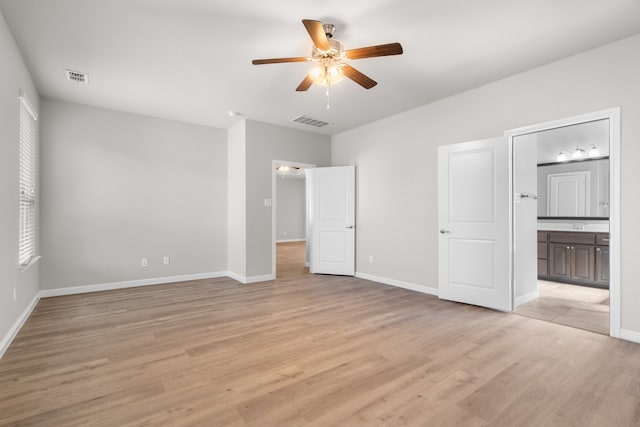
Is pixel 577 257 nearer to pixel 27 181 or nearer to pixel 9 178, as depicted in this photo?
pixel 9 178

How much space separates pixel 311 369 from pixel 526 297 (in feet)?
10.9

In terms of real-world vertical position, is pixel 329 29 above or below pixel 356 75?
above

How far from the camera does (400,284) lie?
488 cm

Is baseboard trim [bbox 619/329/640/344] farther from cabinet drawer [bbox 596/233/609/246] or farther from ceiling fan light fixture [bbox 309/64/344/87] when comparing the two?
ceiling fan light fixture [bbox 309/64/344/87]

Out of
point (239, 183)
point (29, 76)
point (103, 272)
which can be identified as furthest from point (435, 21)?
point (103, 272)

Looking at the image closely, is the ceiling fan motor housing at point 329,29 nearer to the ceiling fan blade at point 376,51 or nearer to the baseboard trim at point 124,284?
the ceiling fan blade at point 376,51

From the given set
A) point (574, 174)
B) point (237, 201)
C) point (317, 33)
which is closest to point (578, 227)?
point (574, 174)

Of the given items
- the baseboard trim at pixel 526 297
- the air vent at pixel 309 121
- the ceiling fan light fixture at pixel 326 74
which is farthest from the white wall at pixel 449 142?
the ceiling fan light fixture at pixel 326 74

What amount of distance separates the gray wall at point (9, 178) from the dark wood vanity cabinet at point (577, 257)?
710 centimetres

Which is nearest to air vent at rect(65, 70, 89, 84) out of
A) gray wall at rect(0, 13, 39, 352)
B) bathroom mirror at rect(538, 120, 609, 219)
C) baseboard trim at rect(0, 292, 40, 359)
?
gray wall at rect(0, 13, 39, 352)

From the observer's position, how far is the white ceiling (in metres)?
2.42

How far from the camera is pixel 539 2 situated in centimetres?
236

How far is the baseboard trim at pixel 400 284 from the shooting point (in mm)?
4453

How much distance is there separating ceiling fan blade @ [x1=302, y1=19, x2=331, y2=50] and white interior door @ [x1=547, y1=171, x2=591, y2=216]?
535cm
